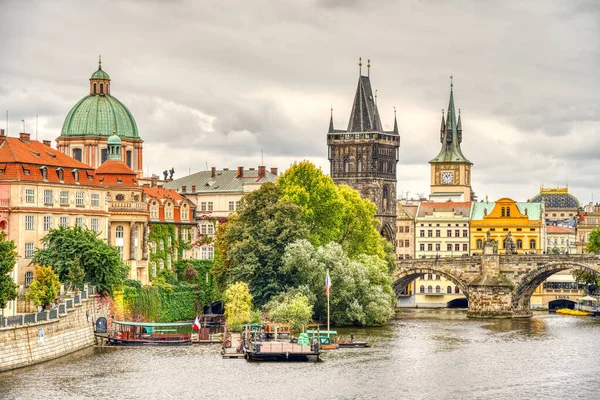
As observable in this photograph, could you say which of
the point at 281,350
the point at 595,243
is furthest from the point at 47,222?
the point at 595,243

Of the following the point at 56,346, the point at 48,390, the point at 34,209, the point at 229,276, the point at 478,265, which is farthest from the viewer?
the point at 478,265

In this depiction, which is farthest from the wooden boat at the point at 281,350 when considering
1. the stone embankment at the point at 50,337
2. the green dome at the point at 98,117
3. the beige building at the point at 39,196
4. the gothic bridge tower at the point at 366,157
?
the gothic bridge tower at the point at 366,157

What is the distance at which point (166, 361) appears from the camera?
93625 mm

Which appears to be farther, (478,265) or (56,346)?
(478,265)

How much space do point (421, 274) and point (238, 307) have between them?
44239 mm

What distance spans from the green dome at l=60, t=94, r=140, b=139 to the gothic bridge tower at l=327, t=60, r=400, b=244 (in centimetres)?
3883

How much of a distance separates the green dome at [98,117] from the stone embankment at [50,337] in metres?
51.2

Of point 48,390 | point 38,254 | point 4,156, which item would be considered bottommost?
point 48,390

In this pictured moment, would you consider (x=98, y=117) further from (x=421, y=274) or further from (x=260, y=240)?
(x=260, y=240)

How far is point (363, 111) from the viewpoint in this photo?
614 feet

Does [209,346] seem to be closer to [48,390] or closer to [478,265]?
[48,390]

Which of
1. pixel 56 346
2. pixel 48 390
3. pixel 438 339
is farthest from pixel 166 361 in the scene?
pixel 438 339

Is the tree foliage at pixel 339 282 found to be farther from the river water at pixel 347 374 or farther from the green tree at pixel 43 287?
the green tree at pixel 43 287

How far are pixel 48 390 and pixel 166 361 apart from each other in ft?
48.7
